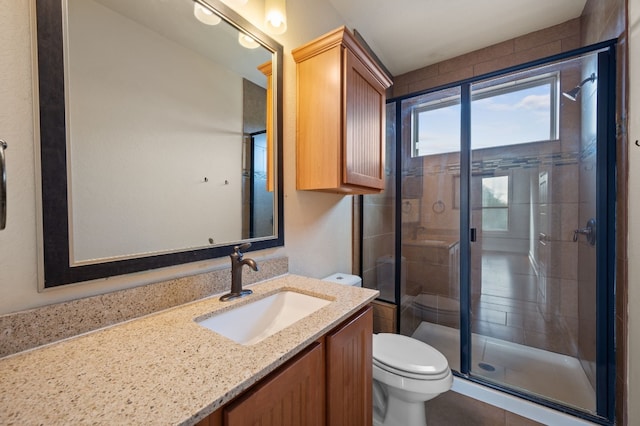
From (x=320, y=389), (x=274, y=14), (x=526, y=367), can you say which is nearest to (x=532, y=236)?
(x=526, y=367)

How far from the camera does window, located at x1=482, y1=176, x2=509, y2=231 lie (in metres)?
2.02

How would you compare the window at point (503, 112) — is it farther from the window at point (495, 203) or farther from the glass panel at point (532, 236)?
the window at point (495, 203)

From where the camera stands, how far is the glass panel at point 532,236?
1.66m

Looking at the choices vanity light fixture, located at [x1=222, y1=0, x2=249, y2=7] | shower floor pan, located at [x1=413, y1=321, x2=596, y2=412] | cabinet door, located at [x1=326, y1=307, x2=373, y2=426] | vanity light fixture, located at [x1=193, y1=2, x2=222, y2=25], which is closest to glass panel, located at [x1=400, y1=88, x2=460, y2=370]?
shower floor pan, located at [x1=413, y1=321, x2=596, y2=412]

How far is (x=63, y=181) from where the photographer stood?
0.68 meters

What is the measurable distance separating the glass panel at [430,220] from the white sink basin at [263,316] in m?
1.37

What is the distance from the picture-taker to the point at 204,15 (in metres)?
1.02

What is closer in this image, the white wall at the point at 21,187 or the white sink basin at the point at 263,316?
the white wall at the point at 21,187

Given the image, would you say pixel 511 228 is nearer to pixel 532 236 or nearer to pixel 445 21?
pixel 532 236

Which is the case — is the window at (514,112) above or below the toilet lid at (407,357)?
above

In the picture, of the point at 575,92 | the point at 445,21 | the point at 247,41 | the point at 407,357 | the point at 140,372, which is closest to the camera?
the point at 140,372

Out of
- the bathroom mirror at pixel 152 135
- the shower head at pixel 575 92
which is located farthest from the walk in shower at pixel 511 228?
the bathroom mirror at pixel 152 135

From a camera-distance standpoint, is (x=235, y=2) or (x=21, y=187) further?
(x=235, y=2)

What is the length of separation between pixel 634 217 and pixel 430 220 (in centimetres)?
121
